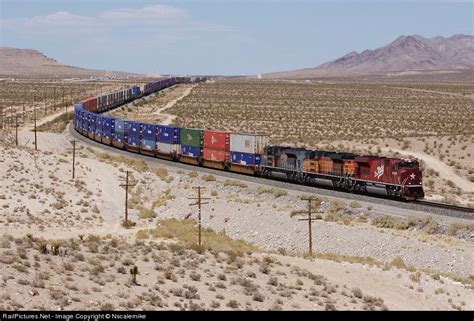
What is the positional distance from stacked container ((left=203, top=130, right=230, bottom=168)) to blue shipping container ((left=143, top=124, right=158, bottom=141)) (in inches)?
301

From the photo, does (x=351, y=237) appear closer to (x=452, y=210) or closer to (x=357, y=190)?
(x=452, y=210)

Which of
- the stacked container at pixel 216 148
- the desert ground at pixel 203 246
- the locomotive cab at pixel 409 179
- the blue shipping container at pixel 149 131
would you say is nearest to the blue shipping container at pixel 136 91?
the blue shipping container at pixel 149 131

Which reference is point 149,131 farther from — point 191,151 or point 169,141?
point 191,151

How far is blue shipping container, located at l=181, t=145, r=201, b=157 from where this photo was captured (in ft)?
178

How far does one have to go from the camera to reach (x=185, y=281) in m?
21.7

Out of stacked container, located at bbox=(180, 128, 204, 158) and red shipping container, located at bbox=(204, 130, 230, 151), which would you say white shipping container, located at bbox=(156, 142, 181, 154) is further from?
red shipping container, located at bbox=(204, 130, 230, 151)

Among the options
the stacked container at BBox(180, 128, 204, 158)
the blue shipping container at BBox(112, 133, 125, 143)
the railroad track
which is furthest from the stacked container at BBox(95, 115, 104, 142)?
the stacked container at BBox(180, 128, 204, 158)

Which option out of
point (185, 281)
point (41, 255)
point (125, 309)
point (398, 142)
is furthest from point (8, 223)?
point (398, 142)

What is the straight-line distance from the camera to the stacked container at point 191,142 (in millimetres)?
53969

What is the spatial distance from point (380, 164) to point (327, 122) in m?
55.2

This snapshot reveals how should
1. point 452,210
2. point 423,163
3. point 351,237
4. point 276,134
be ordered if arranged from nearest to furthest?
point 351,237, point 452,210, point 423,163, point 276,134

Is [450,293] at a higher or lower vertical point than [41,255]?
lower

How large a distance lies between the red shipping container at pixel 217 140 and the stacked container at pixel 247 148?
53cm

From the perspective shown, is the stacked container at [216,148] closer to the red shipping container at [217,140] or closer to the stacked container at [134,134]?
the red shipping container at [217,140]
